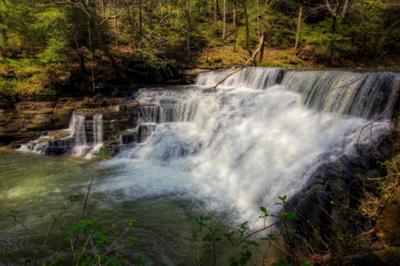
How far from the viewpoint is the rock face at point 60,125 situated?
10641 mm

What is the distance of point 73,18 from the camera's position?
43.7 ft

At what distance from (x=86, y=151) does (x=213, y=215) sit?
6675 millimetres

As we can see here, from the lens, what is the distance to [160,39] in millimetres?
17953

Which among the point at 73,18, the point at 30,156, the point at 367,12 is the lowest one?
the point at 30,156

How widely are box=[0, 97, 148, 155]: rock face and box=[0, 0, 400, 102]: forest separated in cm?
132

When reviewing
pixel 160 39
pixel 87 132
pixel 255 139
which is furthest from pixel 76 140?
pixel 160 39

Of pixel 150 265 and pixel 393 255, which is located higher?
pixel 393 255

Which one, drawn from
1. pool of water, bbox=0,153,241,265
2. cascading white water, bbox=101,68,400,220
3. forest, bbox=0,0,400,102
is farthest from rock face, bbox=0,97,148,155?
pool of water, bbox=0,153,241,265

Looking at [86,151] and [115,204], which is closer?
[115,204]

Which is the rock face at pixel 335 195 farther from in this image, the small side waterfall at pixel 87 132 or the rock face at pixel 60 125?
the small side waterfall at pixel 87 132

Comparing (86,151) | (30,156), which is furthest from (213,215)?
(30,156)

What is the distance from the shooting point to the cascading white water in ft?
21.4

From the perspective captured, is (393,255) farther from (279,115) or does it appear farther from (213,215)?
(279,115)

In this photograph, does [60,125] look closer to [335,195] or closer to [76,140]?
[76,140]
